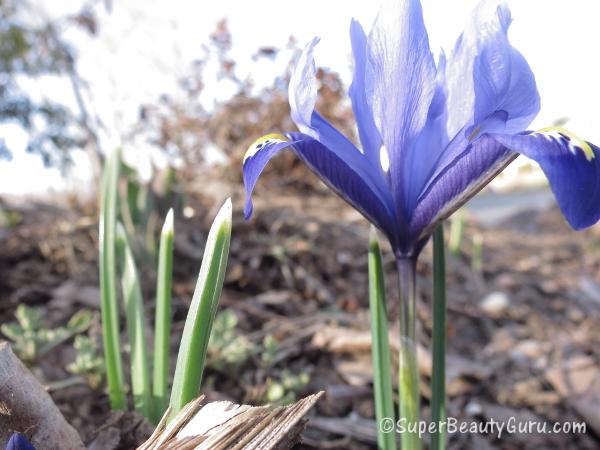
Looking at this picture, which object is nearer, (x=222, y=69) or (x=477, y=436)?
(x=477, y=436)

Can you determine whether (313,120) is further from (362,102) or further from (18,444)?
(18,444)

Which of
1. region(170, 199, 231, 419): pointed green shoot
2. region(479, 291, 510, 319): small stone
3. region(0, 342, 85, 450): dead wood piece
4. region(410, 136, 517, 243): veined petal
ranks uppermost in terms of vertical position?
region(410, 136, 517, 243): veined petal

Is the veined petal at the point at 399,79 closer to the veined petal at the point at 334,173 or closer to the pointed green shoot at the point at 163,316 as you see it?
the veined petal at the point at 334,173

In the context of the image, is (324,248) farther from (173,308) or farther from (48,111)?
(48,111)

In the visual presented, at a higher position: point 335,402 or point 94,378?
point 94,378

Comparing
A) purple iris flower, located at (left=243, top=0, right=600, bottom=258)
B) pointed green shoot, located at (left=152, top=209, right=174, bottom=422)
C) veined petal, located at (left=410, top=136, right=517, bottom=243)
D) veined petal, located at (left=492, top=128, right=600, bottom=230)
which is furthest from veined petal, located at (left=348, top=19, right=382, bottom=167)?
pointed green shoot, located at (left=152, top=209, right=174, bottom=422)

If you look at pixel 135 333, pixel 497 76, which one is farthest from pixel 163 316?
pixel 497 76

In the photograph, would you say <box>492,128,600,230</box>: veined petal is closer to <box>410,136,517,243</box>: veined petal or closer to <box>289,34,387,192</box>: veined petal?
<box>410,136,517,243</box>: veined petal

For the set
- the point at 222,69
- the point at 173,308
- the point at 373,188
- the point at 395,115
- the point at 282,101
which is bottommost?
the point at 173,308

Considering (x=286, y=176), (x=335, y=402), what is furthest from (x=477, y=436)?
(x=286, y=176)
